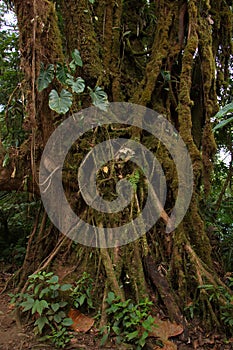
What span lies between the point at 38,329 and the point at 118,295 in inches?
25.2

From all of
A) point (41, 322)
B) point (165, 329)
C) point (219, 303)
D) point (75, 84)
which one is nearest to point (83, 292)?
point (41, 322)

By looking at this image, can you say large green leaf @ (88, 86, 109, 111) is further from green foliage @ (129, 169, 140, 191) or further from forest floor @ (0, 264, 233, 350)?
forest floor @ (0, 264, 233, 350)

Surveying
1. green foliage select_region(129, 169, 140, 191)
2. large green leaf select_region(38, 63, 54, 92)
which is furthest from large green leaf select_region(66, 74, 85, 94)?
green foliage select_region(129, 169, 140, 191)

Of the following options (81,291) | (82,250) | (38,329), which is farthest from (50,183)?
(38,329)

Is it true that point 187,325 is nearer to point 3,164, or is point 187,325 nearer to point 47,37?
point 3,164

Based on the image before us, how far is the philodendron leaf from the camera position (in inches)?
112

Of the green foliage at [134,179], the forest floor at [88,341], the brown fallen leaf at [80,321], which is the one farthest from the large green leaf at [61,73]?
the forest floor at [88,341]

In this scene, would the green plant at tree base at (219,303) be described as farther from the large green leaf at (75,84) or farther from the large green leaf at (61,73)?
the large green leaf at (61,73)

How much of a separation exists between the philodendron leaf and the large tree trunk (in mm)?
299

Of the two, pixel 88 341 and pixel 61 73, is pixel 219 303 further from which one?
pixel 61 73

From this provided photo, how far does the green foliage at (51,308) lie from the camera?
8.01ft

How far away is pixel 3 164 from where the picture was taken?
3441 mm

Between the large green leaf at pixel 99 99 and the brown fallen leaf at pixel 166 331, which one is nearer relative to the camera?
the brown fallen leaf at pixel 166 331

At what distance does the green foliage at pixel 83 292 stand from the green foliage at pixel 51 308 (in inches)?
3.9
